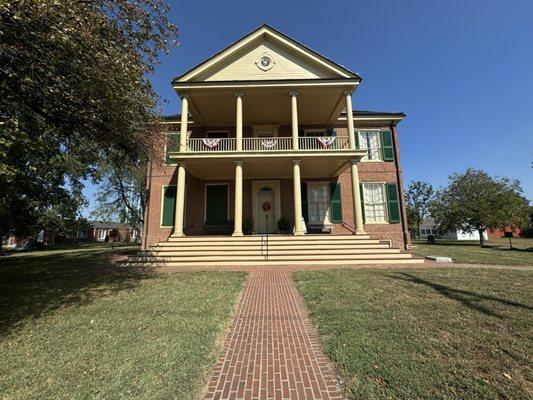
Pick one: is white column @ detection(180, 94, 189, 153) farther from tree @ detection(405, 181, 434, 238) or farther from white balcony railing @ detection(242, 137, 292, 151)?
tree @ detection(405, 181, 434, 238)

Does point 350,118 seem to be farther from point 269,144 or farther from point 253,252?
point 253,252

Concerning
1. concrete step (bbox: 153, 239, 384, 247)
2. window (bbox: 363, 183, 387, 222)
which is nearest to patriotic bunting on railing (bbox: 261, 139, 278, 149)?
concrete step (bbox: 153, 239, 384, 247)

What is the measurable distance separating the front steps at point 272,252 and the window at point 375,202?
4530 millimetres

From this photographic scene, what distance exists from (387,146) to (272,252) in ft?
33.4

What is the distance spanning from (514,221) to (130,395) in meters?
29.7

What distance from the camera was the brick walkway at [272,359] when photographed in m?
2.87

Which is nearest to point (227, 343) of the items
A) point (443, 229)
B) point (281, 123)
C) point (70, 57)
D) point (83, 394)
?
point (83, 394)

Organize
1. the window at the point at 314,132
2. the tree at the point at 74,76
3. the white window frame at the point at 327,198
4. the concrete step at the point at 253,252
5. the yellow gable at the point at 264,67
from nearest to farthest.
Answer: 1. the tree at the point at 74,76
2. the concrete step at the point at 253,252
3. the yellow gable at the point at 264,67
4. the white window frame at the point at 327,198
5. the window at the point at 314,132

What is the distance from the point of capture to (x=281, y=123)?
52.2ft

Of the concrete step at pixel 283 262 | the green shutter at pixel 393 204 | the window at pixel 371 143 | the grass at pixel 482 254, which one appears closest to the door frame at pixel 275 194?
the concrete step at pixel 283 262

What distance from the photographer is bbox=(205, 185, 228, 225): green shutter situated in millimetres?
15398

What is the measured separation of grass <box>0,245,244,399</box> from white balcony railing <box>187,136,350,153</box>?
24.7 ft

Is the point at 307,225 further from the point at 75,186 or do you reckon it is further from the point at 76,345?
the point at 75,186

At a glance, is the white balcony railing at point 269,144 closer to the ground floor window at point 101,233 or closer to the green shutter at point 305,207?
the green shutter at point 305,207
